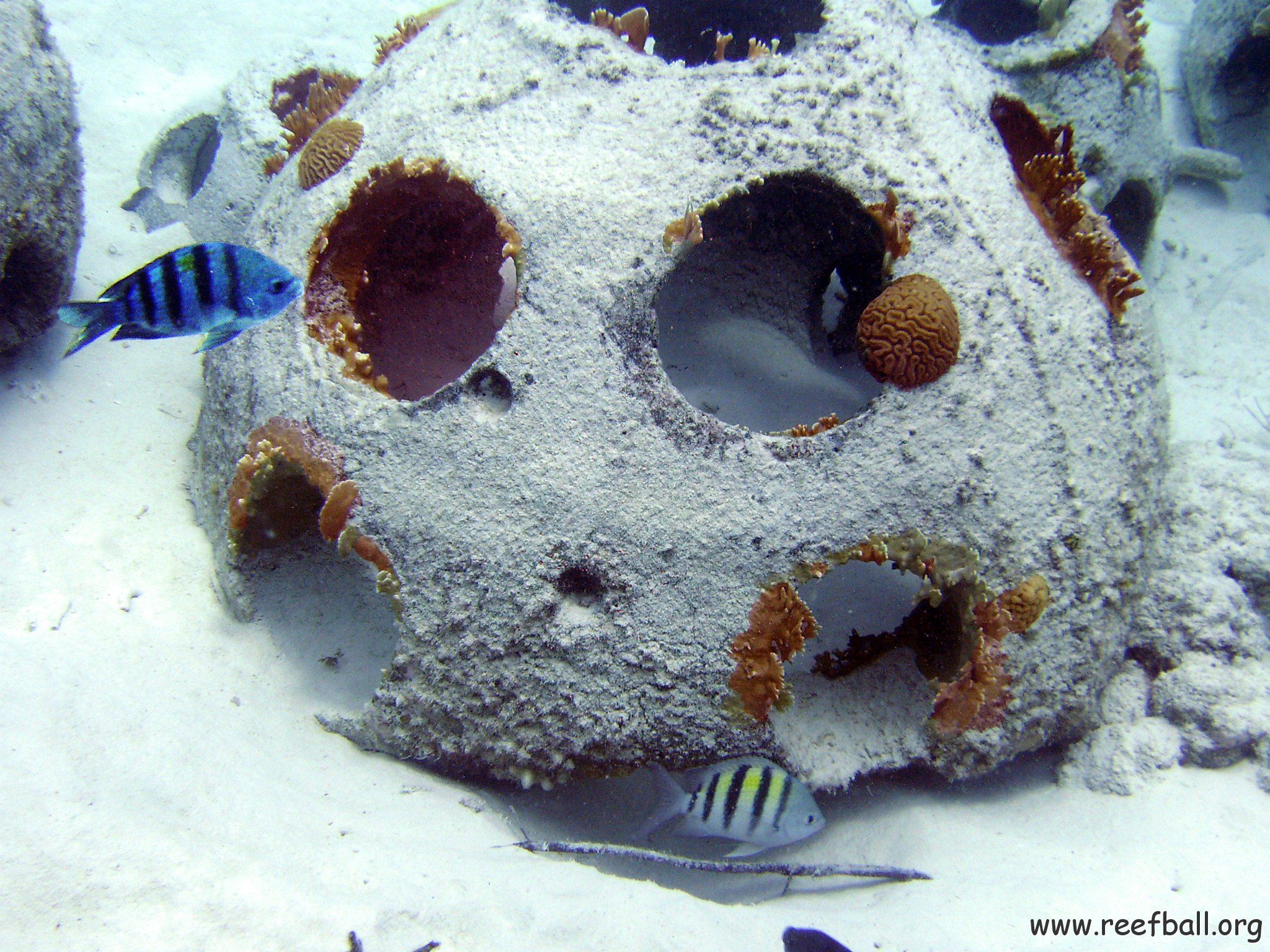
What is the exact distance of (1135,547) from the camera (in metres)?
3.12

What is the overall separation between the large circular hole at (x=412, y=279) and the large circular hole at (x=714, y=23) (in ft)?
6.10

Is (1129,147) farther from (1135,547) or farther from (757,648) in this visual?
(757,648)

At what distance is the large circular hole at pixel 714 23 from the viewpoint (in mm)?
4164

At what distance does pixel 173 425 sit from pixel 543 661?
3151 millimetres

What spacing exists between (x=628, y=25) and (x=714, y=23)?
155cm

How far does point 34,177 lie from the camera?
3.49 metres

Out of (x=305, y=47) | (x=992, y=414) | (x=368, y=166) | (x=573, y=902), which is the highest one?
(x=305, y=47)

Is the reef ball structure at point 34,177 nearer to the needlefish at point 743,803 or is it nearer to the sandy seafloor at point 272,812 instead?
the sandy seafloor at point 272,812

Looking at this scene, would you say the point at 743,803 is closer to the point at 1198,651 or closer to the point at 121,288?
the point at 1198,651

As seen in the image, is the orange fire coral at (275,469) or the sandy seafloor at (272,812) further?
the orange fire coral at (275,469)

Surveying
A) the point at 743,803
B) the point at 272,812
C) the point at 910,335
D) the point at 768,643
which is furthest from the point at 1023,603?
the point at 272,812

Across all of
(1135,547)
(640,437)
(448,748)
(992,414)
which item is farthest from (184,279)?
(1135,547)

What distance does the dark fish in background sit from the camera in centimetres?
224

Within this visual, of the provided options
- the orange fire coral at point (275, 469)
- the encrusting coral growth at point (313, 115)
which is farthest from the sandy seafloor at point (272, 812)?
the encrusting coral growth at point (313, 115)
